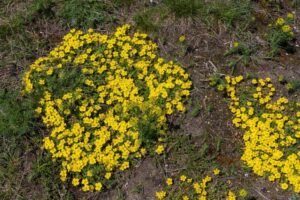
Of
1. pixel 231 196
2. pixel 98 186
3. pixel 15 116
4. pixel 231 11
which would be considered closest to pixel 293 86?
pixel 231 11

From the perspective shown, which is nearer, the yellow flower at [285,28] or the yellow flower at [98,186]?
the yellow flower at [98,186]

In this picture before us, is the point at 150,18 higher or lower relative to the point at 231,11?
lower

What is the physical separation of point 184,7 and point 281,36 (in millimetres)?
Result: 1332

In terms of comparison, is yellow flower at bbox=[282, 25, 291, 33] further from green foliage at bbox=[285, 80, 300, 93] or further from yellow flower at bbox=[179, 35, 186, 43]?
yellow flower at bbox=[179, 35, 186, 43]

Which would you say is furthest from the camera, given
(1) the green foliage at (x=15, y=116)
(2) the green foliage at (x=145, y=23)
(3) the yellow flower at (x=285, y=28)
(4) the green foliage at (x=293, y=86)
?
(2) the green foliage at (x=145, y=23)

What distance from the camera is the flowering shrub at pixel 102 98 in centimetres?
498

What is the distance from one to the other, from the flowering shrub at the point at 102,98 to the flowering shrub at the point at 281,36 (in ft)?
4.22

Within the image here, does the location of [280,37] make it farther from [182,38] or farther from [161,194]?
[161,194]

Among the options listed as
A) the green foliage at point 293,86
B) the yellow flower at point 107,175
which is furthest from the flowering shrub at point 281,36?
the yellow flower at point 107,175

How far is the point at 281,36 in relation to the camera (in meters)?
5.71

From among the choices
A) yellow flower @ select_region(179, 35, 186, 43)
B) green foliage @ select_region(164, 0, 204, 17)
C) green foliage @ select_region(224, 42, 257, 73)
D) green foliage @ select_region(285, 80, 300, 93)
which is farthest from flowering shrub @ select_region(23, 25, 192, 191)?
green foliage @ select_region(285, 80, 300, 93)

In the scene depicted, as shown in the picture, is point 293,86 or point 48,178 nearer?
point 48,178

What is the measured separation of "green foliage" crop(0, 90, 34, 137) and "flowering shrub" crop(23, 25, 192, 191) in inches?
5.5

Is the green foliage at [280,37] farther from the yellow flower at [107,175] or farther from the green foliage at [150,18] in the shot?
the yellow flower at [107,175]
